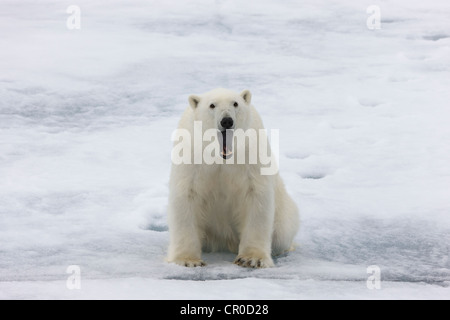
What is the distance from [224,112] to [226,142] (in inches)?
8.7

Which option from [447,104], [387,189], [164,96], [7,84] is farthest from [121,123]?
[447,104]

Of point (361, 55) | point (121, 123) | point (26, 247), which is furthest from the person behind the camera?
point (361, 55)

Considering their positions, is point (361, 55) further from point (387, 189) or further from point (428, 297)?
Answer: point (428, 297)

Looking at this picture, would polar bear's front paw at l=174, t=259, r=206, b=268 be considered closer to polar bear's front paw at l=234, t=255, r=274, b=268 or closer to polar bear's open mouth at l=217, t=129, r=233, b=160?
polar bear's front paw at l=234, t=255, r=274, b=268

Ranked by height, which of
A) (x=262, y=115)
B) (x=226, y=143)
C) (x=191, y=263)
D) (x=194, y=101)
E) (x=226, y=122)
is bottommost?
(x=191, y=263)

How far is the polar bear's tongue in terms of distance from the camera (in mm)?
4715

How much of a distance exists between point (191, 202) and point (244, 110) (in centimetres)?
74

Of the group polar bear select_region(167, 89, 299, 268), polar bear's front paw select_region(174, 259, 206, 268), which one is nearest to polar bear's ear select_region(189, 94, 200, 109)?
polar bear select_region(167, 89, 299, 268)

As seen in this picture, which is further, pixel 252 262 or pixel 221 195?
pixel 221 195

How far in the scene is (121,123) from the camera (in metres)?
9.42

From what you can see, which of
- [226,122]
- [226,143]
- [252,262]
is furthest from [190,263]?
[226,122]

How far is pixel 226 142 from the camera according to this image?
4746mm

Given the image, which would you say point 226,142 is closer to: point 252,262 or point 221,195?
point 221,195

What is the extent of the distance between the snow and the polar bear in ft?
0.62
